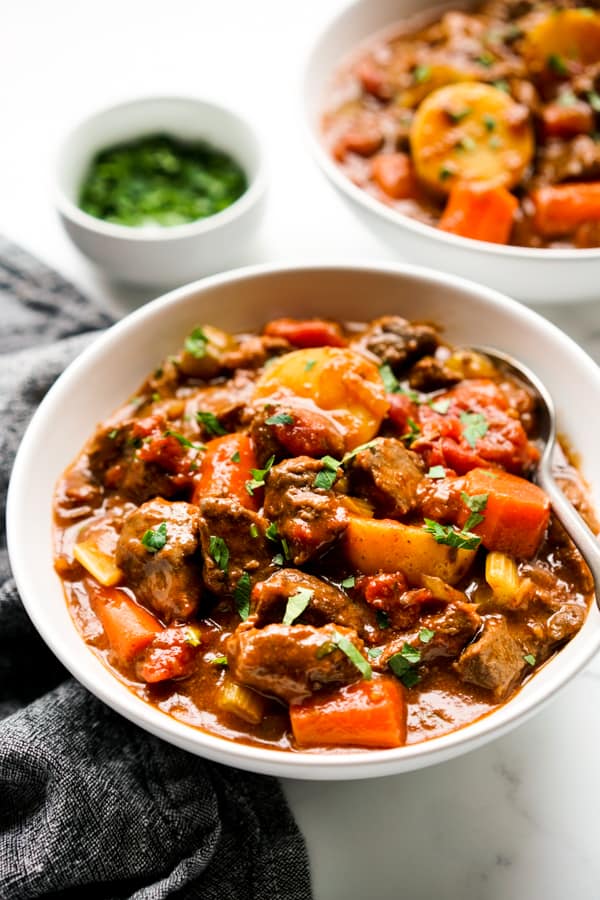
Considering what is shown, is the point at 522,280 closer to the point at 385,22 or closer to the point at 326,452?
the point at 326,452

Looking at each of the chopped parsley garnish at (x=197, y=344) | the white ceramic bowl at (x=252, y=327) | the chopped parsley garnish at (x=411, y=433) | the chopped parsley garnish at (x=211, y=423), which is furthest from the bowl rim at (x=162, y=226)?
the chopped parsley garnish at (x=411, y=433)

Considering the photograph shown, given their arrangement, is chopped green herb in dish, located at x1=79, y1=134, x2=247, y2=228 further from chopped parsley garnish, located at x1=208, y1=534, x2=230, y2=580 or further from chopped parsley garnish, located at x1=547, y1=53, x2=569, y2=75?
chopped parsley garnish, located at x1=208, y1=534, x2=230, y2=580

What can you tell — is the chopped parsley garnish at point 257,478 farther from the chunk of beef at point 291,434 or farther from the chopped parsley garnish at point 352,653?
the chopped parsley garnish at point 352,653

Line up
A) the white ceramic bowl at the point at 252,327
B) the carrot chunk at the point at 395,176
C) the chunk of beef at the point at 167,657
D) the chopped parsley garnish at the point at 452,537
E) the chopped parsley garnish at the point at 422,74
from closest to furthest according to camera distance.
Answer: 1. the white ceramic bowl at the point at 252,327
2. the chunk of beef at the point at 167,657
3. the chopped parsley garnish at the point at 452,537
4. the carrot chunk at the point at 395,176
5. the chopped parsley garnish at the point at 422,74

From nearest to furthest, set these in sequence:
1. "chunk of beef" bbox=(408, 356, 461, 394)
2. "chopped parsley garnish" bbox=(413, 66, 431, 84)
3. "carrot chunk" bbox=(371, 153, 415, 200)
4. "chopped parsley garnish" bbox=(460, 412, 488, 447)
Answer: "chopped parsley garnish" bbox=(460, 412, 488, 447), "chunk of beef" bbox=(408, 356, 461, 394), "carrot chunk" bbox=(371, 153, 415, 200), "chopped parsley garnish" bbox=(413, 66, 431, 84)

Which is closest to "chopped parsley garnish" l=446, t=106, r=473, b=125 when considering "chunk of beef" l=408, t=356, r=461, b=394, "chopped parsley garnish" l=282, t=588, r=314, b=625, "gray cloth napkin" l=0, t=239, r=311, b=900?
"chunk of beef" l=408, t=356, r=461, b=394

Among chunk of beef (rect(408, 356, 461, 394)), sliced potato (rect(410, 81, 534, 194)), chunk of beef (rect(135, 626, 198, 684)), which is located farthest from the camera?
sliced potato (rect(410, 81, 534, 194))
